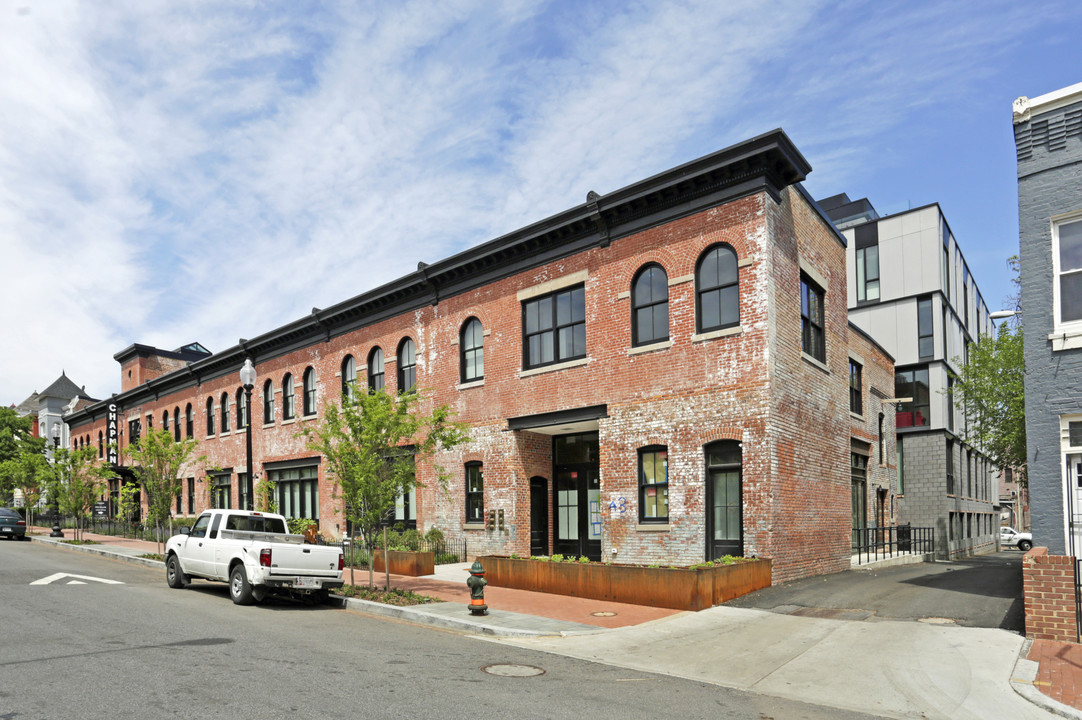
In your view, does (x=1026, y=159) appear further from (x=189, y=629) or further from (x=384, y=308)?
(x=384, y=308)

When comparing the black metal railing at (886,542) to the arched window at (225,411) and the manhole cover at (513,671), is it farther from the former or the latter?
the arched window at (225,411)

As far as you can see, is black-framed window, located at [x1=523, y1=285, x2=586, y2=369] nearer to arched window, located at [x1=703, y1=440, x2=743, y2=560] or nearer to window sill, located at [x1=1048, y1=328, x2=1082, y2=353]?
arched window, located at [x1=703, y1=440, x2=743, y2=560]

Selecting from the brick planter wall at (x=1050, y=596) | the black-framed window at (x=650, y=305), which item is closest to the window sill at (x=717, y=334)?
the black-framed window at (x=650, y=305)

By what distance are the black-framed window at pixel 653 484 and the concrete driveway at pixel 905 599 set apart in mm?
3032

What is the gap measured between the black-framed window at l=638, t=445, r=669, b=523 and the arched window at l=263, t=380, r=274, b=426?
67.7ft

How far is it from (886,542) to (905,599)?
15.5 metres

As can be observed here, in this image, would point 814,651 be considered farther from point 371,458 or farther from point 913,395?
point 913,395

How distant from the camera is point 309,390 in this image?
31.2 metres

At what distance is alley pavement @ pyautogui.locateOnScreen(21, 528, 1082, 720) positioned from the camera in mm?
8188

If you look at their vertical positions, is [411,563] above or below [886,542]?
above

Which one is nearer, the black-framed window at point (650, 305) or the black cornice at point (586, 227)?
→ the black cornice at point (586, 227)

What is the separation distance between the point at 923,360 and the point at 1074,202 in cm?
2379

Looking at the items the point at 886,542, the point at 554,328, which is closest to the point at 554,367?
the point at 554,328

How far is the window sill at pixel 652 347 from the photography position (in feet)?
58.3
